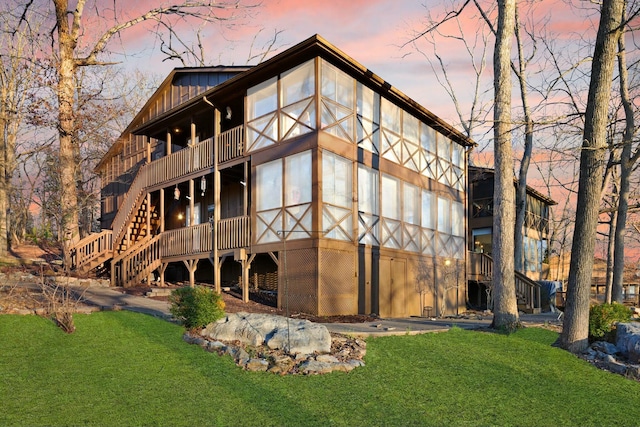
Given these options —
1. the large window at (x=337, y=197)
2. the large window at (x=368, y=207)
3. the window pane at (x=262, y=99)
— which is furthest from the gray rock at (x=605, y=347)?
the window pane at (x=262, y=99)

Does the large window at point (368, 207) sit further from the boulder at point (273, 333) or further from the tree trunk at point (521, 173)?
the tree trunk at point (521, 173)

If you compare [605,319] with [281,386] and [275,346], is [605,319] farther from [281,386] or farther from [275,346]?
[281,386]

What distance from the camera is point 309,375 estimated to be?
728 cm

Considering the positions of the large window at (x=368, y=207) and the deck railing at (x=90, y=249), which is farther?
the deck railing at (x=90, y=249)

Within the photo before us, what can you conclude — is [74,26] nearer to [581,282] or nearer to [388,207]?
[388,207]

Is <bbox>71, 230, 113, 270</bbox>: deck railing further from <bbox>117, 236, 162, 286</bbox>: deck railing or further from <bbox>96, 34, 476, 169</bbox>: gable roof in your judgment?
<bbox>96, 34, 476, 169</bbox>: gable roof

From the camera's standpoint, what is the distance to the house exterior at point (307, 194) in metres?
14.2

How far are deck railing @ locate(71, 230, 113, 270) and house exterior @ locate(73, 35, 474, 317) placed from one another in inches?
2.0

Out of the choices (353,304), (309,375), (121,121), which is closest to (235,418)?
(309,375)

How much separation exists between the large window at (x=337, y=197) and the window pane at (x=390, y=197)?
85.0 inches

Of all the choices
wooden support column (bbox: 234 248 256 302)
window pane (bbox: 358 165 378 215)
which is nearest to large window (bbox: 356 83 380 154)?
window pane (bbox: 358 165 378 215)

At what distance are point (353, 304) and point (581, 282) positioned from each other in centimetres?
633

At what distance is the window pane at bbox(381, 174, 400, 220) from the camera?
1689cm

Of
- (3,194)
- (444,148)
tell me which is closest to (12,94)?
(3,194)
